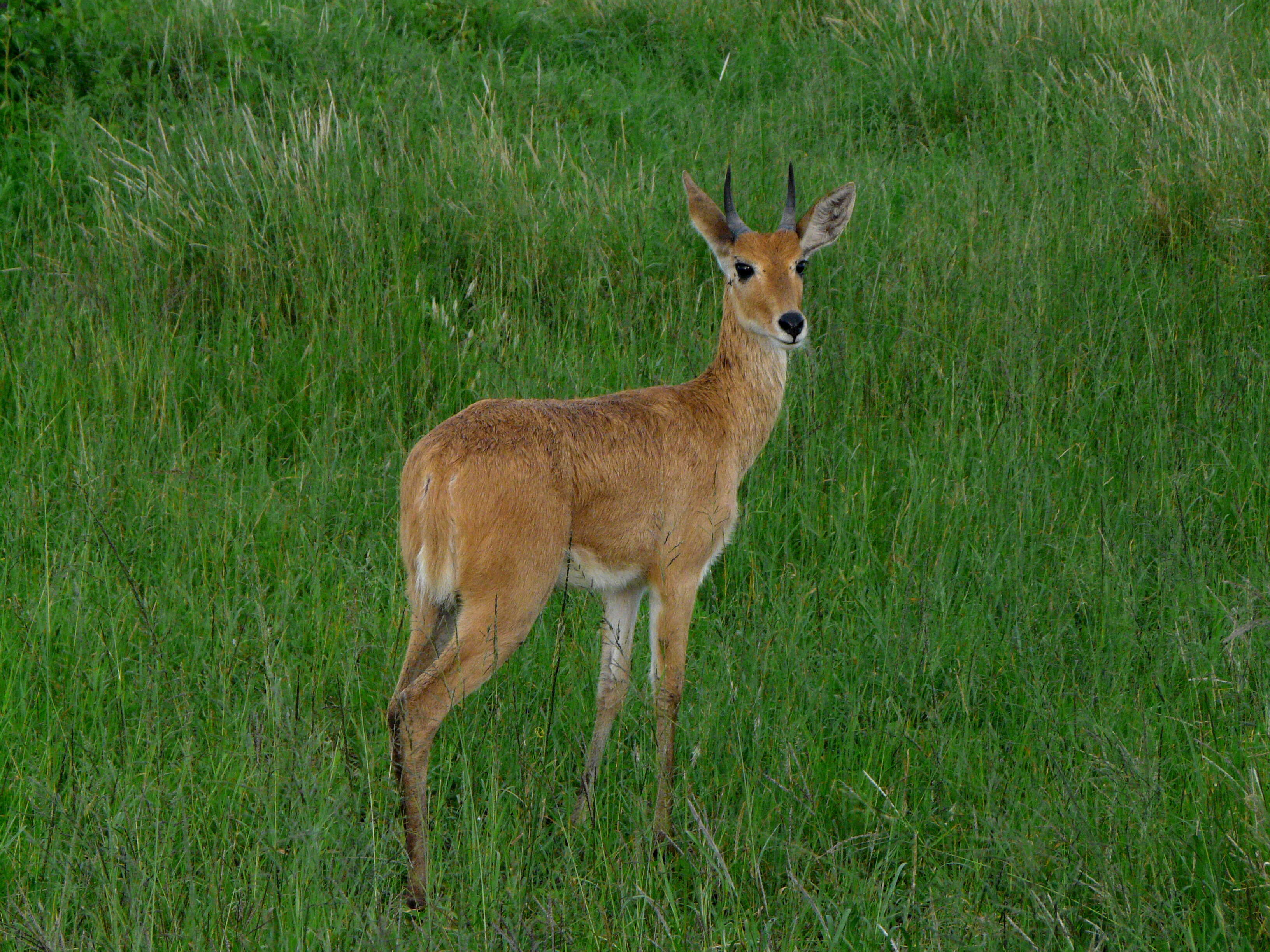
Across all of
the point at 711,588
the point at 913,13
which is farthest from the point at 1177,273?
the point at 913,13

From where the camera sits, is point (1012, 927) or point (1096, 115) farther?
point (1096, 115)

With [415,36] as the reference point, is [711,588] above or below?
below

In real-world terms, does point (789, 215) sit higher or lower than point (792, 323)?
higher

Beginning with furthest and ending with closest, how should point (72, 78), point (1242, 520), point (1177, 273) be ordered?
point (72, 78) → point (1177, 273) → point (1242, 520)

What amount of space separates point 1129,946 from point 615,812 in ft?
4.73

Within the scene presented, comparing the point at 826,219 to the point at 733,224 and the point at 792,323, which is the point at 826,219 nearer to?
the point at 733,224

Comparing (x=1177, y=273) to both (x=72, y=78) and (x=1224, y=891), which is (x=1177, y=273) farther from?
(x=72, y=78)

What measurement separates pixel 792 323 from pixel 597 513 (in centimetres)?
107

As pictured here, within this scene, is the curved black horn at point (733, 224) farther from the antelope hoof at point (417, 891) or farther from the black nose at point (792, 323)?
the antelope hoof at point (417, 891)

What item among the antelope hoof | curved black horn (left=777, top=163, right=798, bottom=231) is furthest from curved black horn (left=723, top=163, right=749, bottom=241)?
the antelope hoof

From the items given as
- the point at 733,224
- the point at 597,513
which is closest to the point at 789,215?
the point at 733,224

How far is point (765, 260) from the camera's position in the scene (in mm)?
4707

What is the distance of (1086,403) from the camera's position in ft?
18.5

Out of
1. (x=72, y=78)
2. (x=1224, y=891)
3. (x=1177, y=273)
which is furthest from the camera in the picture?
(x=72, y=78)
